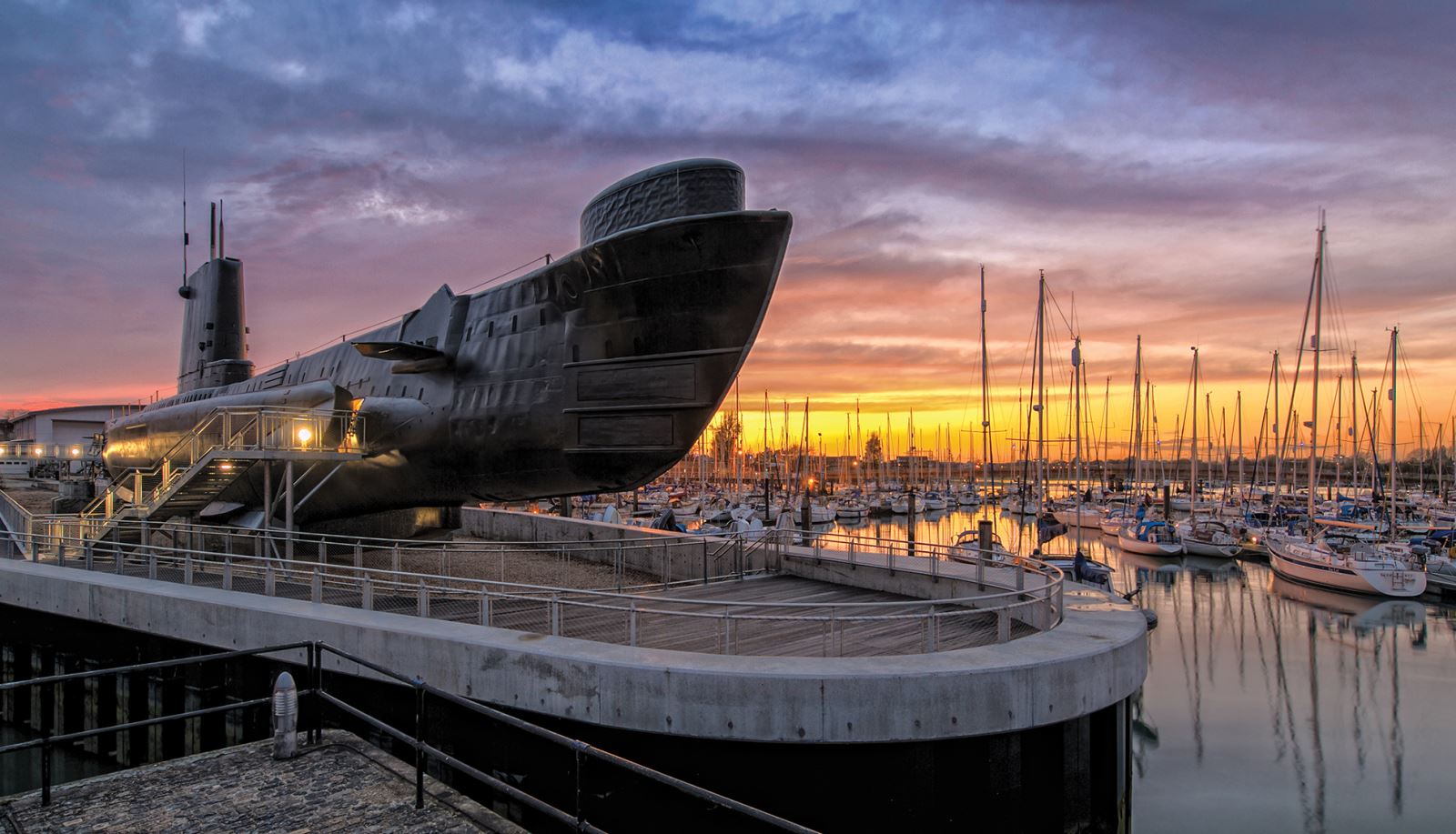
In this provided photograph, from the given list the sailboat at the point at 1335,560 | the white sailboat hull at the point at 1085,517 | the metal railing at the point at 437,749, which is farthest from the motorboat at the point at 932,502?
the metal railing at the point at 437,749

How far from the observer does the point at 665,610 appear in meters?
10.5

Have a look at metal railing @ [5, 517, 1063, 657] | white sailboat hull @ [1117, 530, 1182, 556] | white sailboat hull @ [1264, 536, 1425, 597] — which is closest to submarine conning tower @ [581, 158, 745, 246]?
metal railing @ [5, 517, 1063, 657]

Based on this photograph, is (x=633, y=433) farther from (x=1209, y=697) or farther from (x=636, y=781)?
(x=1209, y=697)

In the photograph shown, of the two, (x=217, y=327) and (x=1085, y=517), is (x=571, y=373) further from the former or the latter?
(x=1085, y=517)

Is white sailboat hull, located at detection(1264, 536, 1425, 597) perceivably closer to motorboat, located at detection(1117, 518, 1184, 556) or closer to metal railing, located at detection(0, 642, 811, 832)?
motorboat, located at detection(1117, 518, 1184, 556)

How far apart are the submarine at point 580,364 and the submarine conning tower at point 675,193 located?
0.08ft

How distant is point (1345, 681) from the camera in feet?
79.0

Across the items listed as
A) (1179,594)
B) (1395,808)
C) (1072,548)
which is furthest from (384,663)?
(1072,548)

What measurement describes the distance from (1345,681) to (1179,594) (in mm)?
13491

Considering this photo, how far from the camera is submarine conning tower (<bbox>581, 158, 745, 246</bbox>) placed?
506 inches

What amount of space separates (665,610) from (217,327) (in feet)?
78.1

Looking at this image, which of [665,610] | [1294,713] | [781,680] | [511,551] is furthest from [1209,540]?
[781,680]

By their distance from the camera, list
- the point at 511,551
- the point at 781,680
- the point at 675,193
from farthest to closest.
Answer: the point at 511,551 → the point at 675,193 → the point at 781,680

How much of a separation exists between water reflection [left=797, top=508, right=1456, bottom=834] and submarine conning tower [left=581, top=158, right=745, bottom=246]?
13551 mm
